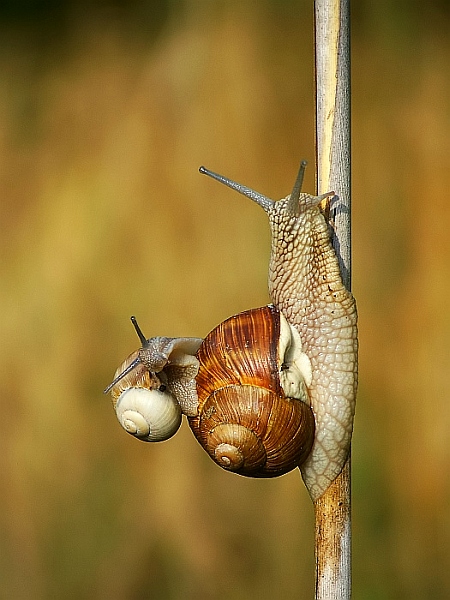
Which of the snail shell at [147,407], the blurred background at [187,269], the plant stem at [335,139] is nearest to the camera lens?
the plant stem at [335,139]

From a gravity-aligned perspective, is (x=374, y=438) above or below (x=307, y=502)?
above

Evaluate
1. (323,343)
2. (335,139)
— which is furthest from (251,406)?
(335,139)

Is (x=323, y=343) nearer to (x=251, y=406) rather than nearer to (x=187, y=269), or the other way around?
(x=251, y=406)

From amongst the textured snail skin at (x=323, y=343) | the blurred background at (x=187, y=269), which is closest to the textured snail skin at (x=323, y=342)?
the textured snail skin at (x=323, y=343)

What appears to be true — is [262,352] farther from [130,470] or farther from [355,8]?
[355,8]

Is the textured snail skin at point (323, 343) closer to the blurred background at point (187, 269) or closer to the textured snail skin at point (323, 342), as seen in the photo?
the textured snail skin at point (323, 342)

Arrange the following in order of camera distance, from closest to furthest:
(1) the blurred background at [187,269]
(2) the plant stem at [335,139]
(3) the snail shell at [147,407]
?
(2) the plant stem at [335,139] < (3) the snail shell at [147,407] < (1) the blurred background at [187,269]

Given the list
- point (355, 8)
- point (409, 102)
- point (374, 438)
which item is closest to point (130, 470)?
point (374, 438)
